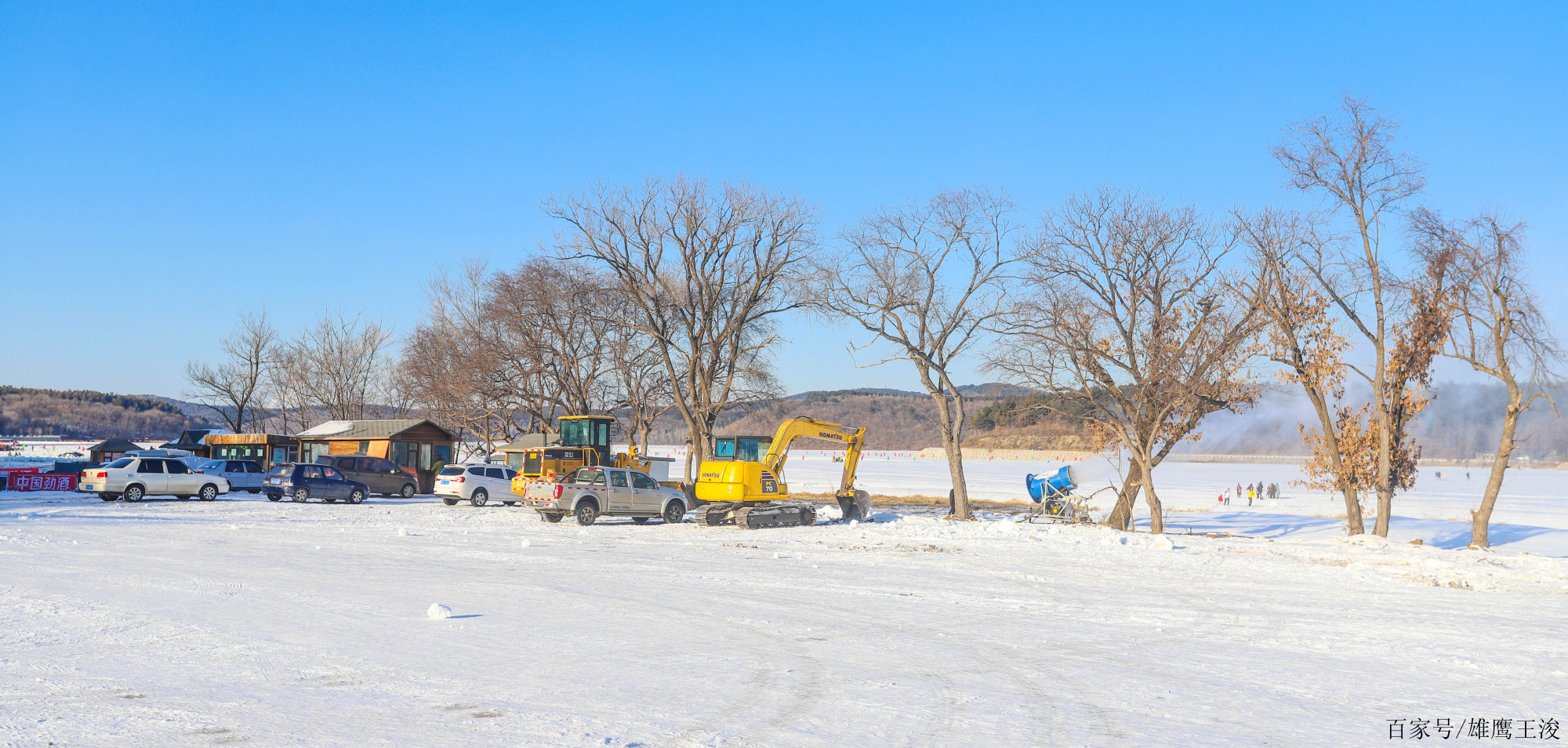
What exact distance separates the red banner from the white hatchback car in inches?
771

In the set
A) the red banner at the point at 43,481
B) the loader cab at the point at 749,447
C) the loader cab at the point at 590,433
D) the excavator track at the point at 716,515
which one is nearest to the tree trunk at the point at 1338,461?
the loader cab at the point at 749,447

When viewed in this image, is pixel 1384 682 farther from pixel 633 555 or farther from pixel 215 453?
pixel 215 453

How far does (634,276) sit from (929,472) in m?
57.8

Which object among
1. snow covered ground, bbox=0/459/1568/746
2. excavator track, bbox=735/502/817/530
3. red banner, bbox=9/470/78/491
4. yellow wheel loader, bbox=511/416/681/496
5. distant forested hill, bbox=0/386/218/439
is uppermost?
distant forested hill, bbox=0/386/218/439

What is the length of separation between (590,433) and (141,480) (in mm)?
15401

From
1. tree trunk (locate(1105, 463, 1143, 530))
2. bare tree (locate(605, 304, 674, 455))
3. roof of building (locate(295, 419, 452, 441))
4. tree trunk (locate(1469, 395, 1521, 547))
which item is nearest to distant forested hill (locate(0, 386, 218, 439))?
roof of building (locate(295, 419, 452, 441))

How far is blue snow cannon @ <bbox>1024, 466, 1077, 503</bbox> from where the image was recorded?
113ft

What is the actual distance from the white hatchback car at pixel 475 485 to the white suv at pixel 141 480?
847 cm

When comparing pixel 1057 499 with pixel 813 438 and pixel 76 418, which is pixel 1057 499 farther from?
pixel 76 418

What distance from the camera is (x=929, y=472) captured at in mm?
95000

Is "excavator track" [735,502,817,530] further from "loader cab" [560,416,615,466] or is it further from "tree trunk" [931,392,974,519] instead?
"loader cab" [560,416,615,466]

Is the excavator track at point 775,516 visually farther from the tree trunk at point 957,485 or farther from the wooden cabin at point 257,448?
the wooden cabin at point 257,448

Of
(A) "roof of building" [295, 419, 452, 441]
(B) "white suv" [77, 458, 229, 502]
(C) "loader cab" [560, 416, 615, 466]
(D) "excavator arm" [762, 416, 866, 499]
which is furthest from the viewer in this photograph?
(A) "roof of building" [295, 419, 452, 441]

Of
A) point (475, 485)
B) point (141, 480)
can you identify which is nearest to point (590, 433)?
point (475, 485)
